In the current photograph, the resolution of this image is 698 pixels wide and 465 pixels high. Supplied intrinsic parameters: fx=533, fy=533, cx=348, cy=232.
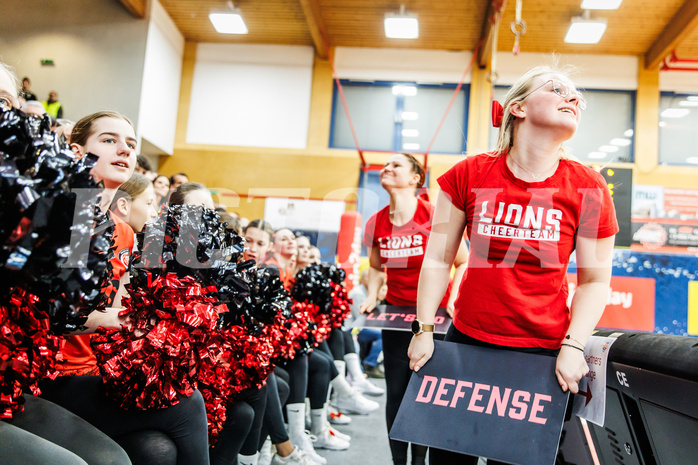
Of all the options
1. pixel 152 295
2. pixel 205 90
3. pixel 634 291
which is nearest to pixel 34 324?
pixel 152 295

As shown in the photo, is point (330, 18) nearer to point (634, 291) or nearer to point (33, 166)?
point (634, 291)

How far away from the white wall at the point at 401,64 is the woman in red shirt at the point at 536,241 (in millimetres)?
7835

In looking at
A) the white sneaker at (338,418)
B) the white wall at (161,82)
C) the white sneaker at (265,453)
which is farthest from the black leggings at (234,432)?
the white wall at (161,82)

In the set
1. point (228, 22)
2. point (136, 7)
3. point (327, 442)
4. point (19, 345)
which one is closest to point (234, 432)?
point (19, 345)

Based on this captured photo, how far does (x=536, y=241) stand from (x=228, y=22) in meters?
8.06

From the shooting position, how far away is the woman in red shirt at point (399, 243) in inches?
83.5

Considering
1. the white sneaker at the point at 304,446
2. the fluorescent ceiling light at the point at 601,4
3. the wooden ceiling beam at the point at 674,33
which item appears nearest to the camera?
the white sneaker at the point at 304,446

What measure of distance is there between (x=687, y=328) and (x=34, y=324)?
26.6ft

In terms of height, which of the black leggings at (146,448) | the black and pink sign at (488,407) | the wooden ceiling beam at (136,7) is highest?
the wooden ceiling beam at (136,7)

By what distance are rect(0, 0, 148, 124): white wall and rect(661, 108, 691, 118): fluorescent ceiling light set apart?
804 centimetres

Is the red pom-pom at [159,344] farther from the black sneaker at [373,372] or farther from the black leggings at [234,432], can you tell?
the black sneaker at [373,372]

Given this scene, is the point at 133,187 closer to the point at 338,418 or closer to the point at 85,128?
the point at 85,128

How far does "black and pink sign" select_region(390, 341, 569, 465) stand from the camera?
1124mm

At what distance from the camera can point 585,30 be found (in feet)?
25.3
